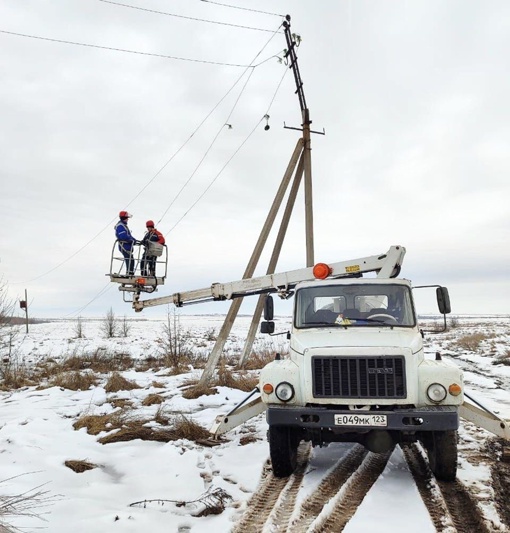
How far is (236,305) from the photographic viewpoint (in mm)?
11773

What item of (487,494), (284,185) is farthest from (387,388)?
(284,185)

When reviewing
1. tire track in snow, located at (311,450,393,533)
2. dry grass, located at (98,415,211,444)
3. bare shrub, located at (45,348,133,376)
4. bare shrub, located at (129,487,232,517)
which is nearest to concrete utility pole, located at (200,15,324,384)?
dry grass, located at (98,415,211,444)

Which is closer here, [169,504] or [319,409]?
[169,504]

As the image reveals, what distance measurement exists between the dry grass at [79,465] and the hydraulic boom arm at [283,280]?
4.54 m

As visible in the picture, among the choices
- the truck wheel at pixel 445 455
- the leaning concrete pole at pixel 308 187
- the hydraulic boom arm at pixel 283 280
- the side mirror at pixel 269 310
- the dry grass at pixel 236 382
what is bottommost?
the dry grass at pixel 236 382

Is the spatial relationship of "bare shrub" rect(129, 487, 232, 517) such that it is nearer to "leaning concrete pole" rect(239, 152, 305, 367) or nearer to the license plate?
the license plate

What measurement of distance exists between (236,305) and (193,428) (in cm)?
534

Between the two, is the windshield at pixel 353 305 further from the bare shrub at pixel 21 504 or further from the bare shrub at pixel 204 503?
the bare shrub at pixel 21 504

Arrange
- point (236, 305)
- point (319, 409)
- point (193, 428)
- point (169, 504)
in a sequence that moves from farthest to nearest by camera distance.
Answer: point (236, 305) → point (193, 428) → point (319, 409) → point (169, 504)

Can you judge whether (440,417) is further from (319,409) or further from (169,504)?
(169,504)

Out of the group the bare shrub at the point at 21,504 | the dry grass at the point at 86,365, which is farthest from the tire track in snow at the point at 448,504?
the dry grass at the point at 86,365

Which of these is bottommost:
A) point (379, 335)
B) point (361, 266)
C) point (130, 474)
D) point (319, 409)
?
point (130, 474)

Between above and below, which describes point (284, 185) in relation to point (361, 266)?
above

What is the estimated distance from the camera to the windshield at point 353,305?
5.84m
